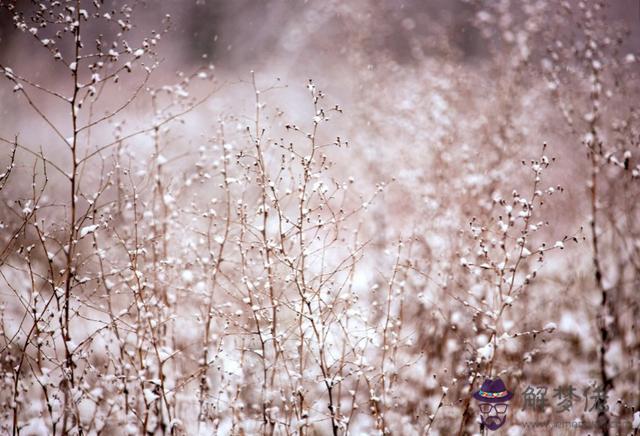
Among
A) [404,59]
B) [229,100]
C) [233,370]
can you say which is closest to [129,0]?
[229,100]

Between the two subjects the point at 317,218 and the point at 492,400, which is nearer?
the point at 317,218

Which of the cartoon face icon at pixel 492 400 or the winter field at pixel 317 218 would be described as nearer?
the winter field at pixel 317 218

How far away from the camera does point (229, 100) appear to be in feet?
14.2

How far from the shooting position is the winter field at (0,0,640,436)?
2.65m

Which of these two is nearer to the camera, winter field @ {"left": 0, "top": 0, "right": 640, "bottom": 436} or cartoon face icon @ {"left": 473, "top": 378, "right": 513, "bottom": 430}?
winter field @ {"left": 0, "top": 0, "right": 640, "bottom": 436}

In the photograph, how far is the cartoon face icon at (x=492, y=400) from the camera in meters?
2.88

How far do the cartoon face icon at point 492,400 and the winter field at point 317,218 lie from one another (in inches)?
0.6

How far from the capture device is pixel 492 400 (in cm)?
291

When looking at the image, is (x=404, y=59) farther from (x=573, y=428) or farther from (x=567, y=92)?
(x=573, y=428)

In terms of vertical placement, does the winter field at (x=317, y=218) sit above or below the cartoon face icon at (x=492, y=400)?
above

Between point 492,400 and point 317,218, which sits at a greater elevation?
point 317,218

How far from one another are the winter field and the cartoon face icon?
15 millimetres

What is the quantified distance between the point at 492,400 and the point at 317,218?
1.62m

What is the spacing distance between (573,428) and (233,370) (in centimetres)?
276
